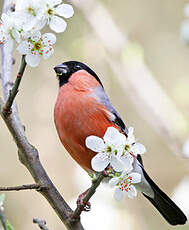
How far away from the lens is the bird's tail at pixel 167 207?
2768 mm

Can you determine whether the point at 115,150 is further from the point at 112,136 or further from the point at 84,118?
the point at 84,118

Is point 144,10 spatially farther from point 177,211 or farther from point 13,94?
point 13,94

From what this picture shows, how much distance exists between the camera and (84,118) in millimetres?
A: 2406

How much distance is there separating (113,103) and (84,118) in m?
2.63

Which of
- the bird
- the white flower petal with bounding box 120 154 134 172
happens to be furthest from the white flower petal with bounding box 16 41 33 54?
the bird

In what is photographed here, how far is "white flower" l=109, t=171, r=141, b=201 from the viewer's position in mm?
1417

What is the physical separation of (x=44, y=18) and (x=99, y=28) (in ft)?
6.45

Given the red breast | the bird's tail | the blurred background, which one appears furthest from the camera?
the blurred background

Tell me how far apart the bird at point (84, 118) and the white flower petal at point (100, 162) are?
99cm

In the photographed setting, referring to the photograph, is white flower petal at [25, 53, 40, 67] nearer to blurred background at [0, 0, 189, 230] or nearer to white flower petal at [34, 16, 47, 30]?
white flower petal at [34, 16, 47, 30]

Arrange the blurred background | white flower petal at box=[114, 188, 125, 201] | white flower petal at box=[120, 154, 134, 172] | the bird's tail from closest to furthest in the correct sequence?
white flower petal at box=[120, 154, 134, 172]
white flower petal at box=[114, 188, 125, 201]
the bird's tail
the blurred background

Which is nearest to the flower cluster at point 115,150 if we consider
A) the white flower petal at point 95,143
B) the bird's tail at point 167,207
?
the white flower petal at point 95,143

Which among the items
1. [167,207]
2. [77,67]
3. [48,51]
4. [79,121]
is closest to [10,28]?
[48,51]

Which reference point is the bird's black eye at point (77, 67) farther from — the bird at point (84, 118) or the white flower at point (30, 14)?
the white flower at point (30, 14)
